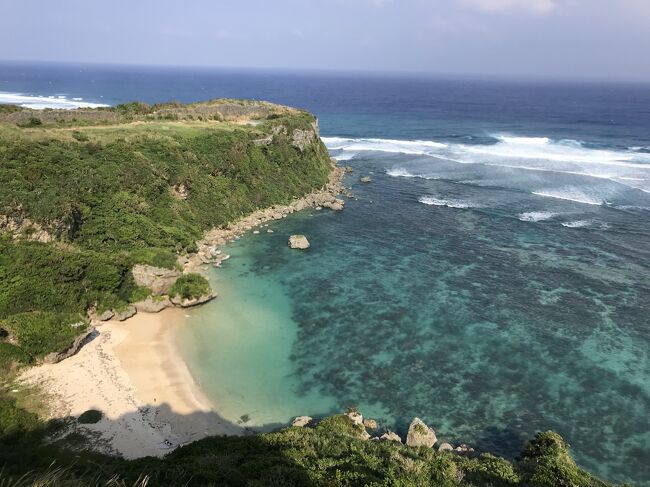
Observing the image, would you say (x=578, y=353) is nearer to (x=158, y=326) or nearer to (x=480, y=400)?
(x=480, y=400)

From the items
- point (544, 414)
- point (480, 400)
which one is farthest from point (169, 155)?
point (544, 414)

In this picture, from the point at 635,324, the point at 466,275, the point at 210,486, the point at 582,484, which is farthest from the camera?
the point at 466,275

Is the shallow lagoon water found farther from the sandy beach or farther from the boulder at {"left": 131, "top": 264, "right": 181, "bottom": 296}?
the boulder at {"left": 131, "top": 264, "right": 181, "bottom": 296}

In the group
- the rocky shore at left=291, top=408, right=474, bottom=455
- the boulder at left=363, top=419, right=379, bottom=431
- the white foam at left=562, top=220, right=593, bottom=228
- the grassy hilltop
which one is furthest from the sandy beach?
the white foam at left=562, top=220, right=593, bottom=228

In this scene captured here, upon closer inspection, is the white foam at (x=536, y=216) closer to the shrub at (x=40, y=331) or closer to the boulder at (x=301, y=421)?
the boulder at (x=301, y=421)

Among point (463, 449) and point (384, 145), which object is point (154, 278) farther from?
point (384, 145)

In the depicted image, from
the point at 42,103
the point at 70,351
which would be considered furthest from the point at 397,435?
the point at 42,103
